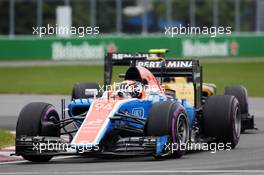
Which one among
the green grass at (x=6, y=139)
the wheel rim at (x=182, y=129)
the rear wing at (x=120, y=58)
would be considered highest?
the rear wing at (x=120, y=58)

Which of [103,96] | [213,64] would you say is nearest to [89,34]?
[213,64]

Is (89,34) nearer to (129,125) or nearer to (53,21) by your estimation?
(53,21)

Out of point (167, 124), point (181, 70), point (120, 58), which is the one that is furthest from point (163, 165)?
point (120, 58)

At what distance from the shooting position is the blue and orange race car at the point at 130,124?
14.9 metres

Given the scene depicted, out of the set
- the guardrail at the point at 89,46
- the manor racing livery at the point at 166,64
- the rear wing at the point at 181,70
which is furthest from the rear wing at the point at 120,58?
the guardrail at the point at 89,46

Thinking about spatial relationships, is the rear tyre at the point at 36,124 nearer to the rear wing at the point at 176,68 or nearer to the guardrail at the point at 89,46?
the rear wing at the point at 176,68

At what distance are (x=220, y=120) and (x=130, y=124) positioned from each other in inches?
68.9

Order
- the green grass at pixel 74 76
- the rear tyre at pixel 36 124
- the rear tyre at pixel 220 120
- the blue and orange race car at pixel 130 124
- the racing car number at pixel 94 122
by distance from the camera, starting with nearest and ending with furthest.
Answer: the racing car number at pixel 94 122
the blue and orange race car at pixel 130 124
the rear tyre at pixel 36 124
the rear tyre at pixel 220 120
the green grass at pixel 74 76

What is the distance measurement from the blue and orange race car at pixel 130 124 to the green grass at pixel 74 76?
15.7 m

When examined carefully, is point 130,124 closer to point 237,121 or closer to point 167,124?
point 167,124

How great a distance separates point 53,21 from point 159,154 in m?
42.9

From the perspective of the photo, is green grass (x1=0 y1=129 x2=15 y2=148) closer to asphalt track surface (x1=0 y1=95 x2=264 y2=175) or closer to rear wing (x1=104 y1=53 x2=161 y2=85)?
rear wing (x1=104 y1=53 x2=161 y2=85)

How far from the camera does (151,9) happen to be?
193ft

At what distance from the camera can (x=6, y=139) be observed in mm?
18828
